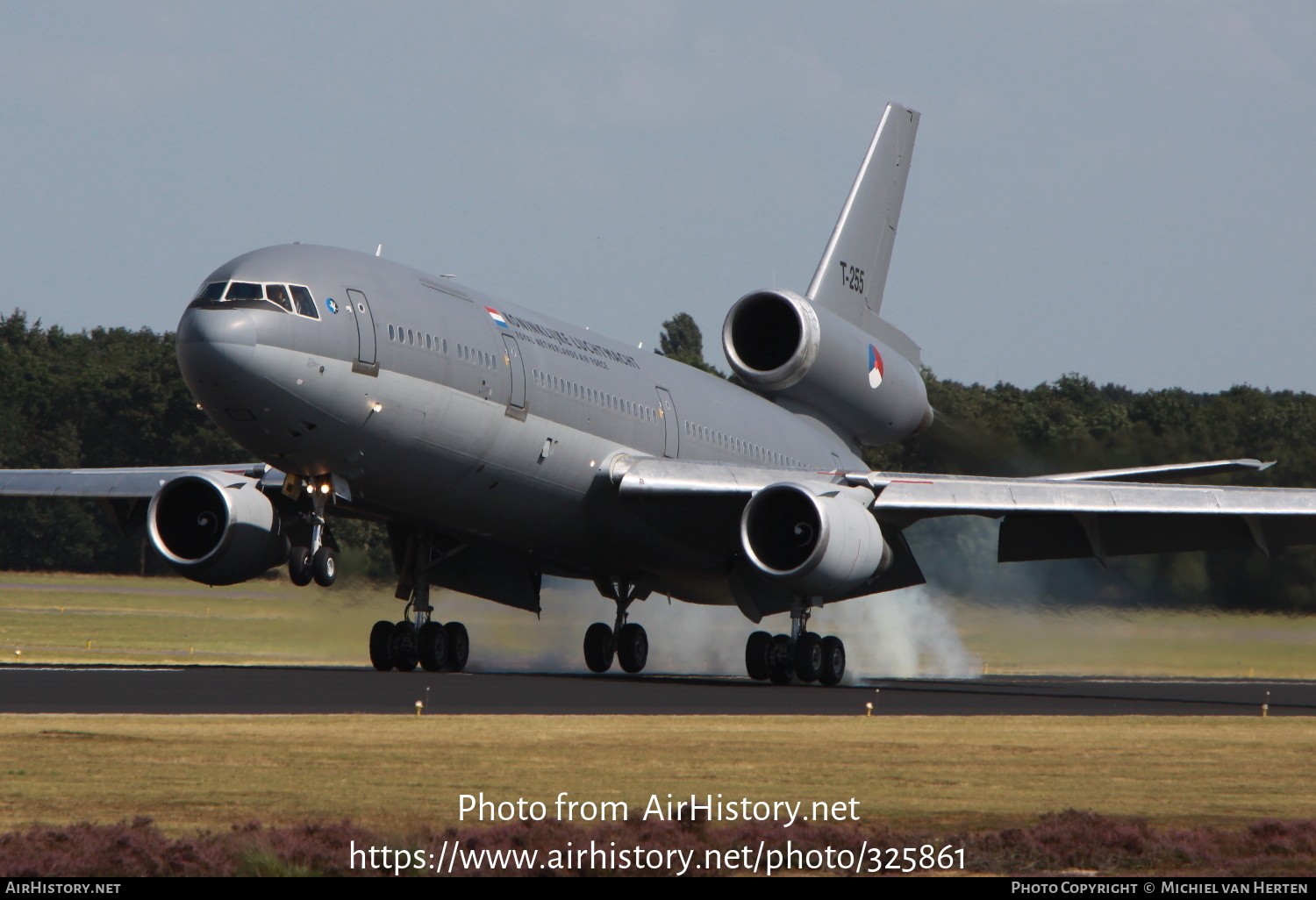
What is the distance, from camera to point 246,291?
63.1 feet

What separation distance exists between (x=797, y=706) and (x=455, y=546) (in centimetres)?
692

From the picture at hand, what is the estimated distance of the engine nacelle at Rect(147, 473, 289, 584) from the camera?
2253 cm

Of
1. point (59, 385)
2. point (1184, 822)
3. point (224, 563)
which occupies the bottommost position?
point (1184, 822)

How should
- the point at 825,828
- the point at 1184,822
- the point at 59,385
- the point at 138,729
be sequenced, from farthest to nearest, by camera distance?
1. the point at 59,385
2. the point at 138,729
3. the point at 1184,822
4. the point at 825,828

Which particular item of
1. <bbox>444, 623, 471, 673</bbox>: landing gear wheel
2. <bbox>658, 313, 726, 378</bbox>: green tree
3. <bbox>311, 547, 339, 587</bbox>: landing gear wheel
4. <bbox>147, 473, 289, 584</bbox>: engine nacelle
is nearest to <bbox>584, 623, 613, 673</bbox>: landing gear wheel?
<bbox>444, 623, 471, 673</bbox>: landing gear wheel

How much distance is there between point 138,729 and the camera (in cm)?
1368

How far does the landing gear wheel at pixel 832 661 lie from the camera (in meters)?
24.9

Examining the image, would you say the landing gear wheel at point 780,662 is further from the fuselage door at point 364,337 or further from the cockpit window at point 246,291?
the cockpit window at point 246,291

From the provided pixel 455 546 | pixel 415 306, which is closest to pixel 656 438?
pixel 455 546

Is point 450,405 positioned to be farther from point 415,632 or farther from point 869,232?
point 869,232

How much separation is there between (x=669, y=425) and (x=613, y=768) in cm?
1432

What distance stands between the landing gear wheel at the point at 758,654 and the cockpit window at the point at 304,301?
913 centimetres

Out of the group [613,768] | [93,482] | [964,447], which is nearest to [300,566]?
[93,482]

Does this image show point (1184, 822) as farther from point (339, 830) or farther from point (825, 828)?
point (339, 830)
